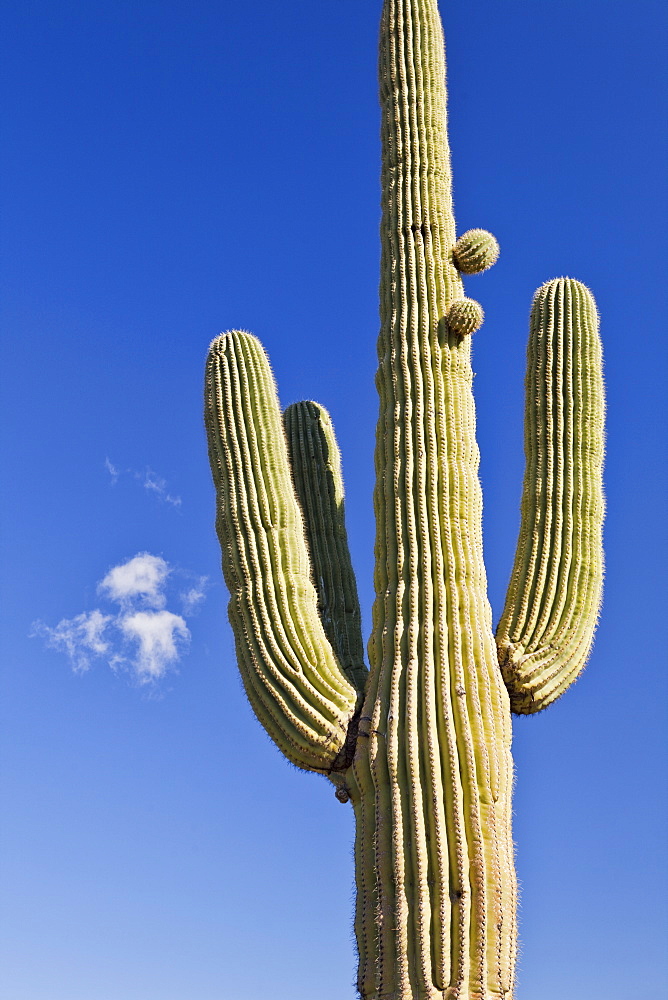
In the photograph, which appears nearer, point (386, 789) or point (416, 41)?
point (386, 789)

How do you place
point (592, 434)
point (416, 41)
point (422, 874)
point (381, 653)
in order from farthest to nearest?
1. point (416, 41)
2. point (592, 434)
3. point (381, 653)
4. point (422, 874)

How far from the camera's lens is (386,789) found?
6.25 metres

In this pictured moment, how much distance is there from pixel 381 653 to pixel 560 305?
104 inches

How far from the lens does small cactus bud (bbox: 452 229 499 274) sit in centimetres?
759

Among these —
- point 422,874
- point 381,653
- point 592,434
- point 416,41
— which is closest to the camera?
point 422,874

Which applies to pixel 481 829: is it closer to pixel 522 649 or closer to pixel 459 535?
pixel 522 649

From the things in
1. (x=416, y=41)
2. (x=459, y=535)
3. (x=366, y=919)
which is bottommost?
(x=366, y=919)

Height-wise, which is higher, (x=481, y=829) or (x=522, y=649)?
(x=522, y=649)

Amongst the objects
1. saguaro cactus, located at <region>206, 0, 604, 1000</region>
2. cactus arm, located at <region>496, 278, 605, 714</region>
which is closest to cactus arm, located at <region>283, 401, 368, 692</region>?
saguaro cactus, located at <region>206, 0, 604, 1000</region>

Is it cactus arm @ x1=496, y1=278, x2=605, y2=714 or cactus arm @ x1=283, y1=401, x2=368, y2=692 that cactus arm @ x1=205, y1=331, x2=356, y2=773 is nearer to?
cactus arm @ x1=283, y1=401, x2=368, y2=692

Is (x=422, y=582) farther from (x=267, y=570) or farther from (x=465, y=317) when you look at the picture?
(x=465, y=317)

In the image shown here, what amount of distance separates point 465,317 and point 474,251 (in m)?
0.55

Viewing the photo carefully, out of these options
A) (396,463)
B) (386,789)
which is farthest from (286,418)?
(386,789)

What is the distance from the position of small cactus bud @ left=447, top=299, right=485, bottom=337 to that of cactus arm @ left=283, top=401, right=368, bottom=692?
1.59m
